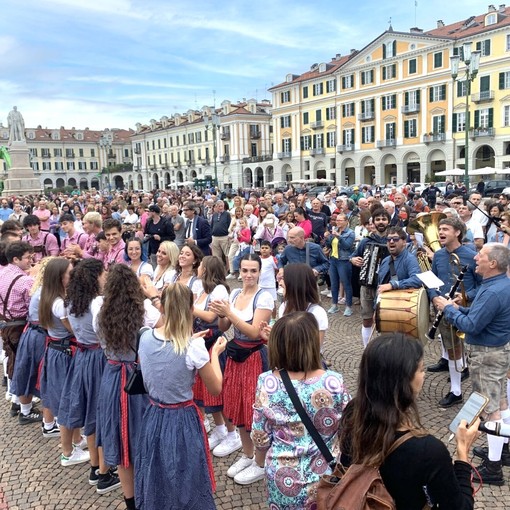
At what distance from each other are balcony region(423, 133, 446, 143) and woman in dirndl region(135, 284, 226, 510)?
46.4 meters

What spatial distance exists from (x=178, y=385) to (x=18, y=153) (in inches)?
1172

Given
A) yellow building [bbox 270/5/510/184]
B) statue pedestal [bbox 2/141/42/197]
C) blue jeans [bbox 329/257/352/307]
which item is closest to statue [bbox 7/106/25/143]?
statue pedestal [bbox 2/141/42/197]

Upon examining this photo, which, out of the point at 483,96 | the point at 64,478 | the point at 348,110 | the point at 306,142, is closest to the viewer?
the point at 64,478

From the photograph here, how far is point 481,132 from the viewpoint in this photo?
41750 mm

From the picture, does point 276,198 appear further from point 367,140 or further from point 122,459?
point 367,140

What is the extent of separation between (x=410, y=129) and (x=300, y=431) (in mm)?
49347

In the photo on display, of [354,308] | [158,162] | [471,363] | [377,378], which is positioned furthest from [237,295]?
[158,162]

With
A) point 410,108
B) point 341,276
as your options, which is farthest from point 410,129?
point 341,276

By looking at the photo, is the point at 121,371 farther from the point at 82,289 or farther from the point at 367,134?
the point at 367,134

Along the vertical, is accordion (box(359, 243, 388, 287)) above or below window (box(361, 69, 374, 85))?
below

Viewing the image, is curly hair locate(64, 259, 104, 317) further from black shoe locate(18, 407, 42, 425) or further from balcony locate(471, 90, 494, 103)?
balcony locate(471, 90, 494, 103)

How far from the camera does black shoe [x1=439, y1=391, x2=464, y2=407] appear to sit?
16.2ft

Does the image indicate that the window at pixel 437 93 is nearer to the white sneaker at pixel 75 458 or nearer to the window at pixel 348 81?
the window at pixel 348 81

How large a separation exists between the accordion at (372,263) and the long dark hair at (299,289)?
2.73 meters
